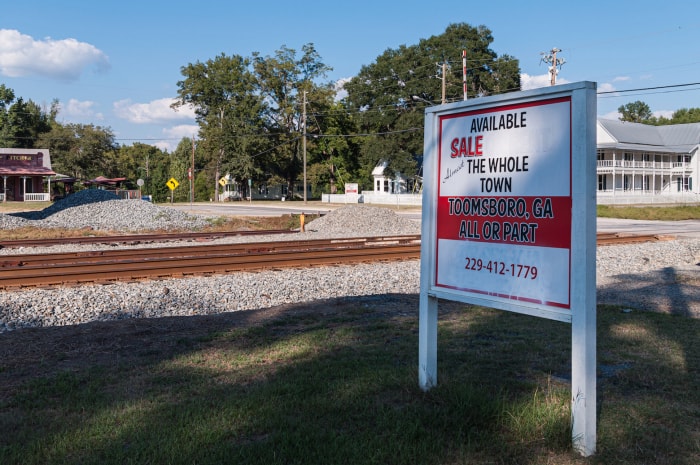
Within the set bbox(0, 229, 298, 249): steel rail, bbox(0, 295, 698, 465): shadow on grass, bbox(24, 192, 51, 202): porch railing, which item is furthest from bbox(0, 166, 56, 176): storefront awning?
bbox(0, 295, 698, 465): shadow on grass

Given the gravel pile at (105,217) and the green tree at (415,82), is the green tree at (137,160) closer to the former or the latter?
the green tree at (415,82)

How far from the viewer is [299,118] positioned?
84375mm

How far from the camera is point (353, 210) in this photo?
27.0 meters

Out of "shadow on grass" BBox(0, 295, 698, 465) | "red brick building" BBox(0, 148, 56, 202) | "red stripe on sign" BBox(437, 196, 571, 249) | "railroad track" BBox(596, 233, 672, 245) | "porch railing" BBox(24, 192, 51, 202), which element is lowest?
"shadow on grass" BBox(0, 295, 698, 465)

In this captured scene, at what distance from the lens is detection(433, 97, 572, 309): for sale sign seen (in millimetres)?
4020

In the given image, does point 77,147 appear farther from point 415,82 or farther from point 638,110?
point 638,110

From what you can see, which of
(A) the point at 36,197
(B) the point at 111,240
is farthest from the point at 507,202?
(A) the point at 36,197

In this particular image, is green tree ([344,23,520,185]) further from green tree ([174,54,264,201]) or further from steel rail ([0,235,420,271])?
steel rail ([0,235,420,271])

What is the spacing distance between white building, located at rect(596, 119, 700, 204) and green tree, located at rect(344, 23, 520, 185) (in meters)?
12.5

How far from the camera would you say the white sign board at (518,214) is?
3824 millimetres

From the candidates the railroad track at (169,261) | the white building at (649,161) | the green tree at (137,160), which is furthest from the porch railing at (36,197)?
the white building at (649,161)

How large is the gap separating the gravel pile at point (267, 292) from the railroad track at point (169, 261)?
30.0 inches

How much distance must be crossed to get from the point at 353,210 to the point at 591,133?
23.2 metres

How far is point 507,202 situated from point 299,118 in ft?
268
